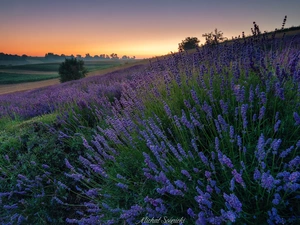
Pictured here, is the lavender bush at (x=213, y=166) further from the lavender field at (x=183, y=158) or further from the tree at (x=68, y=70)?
the tree at (x=68, y=70)

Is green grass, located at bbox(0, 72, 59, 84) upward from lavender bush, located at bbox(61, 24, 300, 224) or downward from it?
downward

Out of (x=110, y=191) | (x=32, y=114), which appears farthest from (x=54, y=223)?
(x=32, y=114)

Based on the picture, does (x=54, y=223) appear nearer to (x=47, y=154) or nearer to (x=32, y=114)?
(x=47, y=154)

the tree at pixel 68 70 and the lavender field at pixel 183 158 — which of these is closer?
the lavender field at pixel 183 158

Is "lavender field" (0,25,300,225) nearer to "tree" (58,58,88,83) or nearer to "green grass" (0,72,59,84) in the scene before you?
"tree" (58,58,88,83)

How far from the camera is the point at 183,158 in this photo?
187cm

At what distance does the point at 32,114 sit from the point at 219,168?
5.96 meters

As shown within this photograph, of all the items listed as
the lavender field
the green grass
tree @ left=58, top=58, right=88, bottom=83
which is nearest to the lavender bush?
the lavender field

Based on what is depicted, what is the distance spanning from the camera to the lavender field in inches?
52.4

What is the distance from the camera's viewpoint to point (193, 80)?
10.3 feet

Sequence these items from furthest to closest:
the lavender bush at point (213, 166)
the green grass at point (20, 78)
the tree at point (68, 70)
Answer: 1. the green grass at point (20, 78)
2. the tree at point (68, 70)
3. the lavender bush at point (213, 166)

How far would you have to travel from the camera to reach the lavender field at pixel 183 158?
52.4 inches

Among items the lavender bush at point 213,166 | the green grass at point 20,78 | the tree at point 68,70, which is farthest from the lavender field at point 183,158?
the green grass at point 20,78

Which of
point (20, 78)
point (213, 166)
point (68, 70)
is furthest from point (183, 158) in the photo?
point (20, 78)
